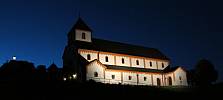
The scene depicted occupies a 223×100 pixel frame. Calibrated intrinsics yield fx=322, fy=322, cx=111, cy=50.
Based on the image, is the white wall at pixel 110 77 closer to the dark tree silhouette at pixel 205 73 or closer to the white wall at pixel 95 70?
the white wall at pixel 95 70

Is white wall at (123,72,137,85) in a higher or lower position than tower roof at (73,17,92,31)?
lower

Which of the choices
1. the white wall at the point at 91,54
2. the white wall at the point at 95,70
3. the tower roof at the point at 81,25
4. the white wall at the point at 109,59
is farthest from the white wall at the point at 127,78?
the tower roof at the point at 81,25

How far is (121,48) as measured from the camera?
73.9m

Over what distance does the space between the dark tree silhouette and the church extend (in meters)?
3.36

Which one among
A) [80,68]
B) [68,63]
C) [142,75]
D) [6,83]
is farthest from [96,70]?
[6,83]

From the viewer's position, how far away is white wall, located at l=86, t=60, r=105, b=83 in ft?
201

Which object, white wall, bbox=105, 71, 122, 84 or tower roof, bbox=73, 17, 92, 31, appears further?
tower roof, bbox=73, 17, 92, 31

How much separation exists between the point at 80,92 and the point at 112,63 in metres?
23.9

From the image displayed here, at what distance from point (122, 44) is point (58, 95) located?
121 ft

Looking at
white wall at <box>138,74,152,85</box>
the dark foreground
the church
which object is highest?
the church

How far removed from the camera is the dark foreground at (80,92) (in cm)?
4216

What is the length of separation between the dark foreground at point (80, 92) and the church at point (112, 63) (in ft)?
38.9

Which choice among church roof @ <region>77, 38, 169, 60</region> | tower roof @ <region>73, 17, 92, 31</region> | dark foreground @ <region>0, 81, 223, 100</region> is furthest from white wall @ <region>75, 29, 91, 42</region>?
dark foreground @ <region>0, 81, 223, 100</region>

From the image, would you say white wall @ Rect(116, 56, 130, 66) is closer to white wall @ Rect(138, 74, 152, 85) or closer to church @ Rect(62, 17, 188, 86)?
church @ Rect(62, 17, 188, 86)
